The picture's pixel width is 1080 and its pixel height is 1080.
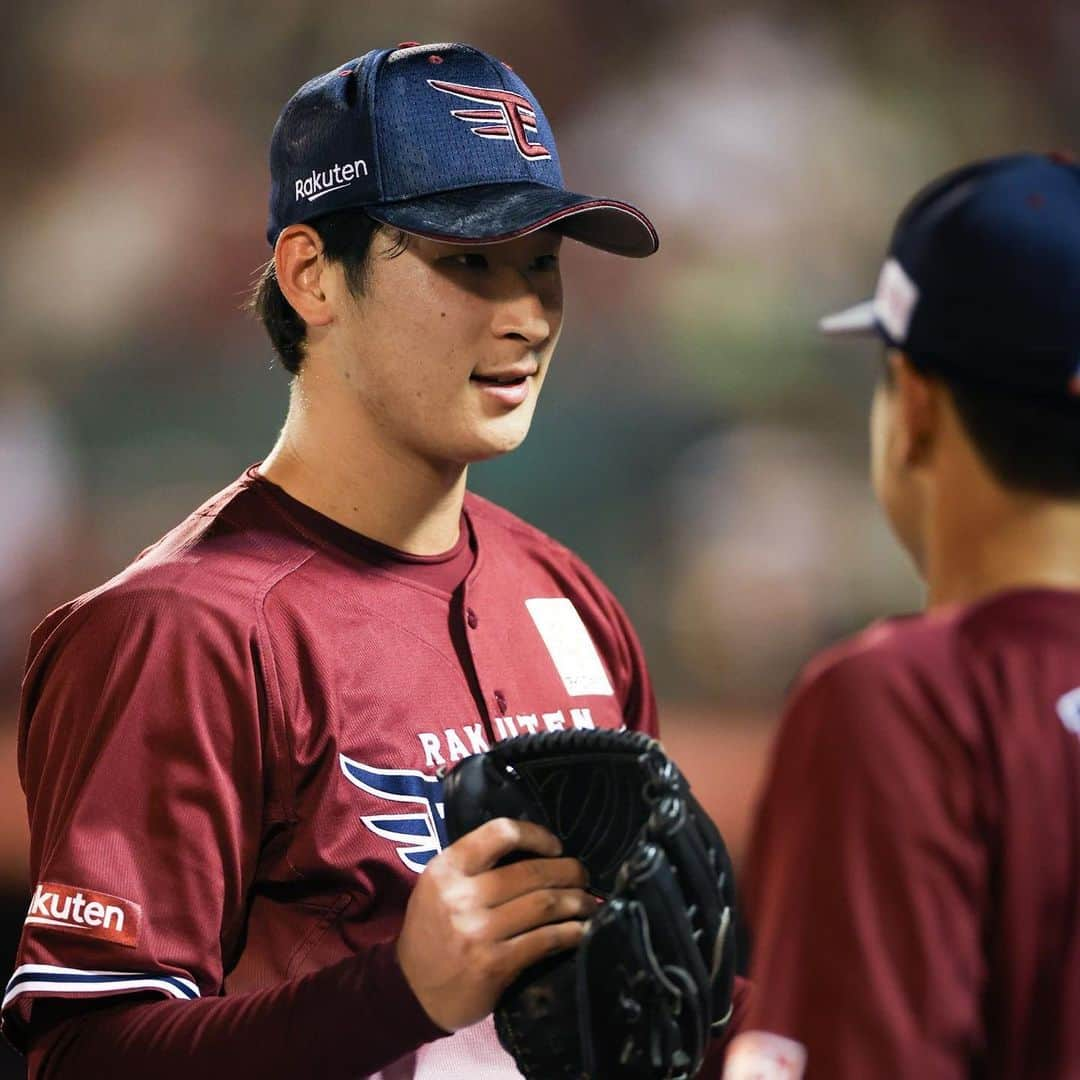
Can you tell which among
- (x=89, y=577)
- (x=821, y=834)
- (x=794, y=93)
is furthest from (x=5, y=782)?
(x=821, y=834)

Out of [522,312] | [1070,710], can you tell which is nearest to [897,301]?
[1070,710]

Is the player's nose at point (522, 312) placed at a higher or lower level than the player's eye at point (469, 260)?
lower

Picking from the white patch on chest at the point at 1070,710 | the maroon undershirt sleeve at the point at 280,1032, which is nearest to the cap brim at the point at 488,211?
the maroon undershirt sleeve at the point at 280,1032

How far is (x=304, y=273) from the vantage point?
1667 mm

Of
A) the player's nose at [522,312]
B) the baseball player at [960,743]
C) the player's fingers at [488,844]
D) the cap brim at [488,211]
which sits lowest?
the player's fingers at [488,844]

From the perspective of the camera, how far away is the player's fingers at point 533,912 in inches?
51.8

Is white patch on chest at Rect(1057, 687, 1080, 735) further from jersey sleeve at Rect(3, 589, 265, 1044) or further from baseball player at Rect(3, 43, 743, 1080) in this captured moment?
jersey sleeve at Rect(3, 589, 265, 1044)

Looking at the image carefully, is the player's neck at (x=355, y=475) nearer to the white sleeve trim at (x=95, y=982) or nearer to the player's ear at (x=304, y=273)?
the player's ear at (x=304, y=273)

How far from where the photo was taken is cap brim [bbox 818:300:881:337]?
3.84 feet

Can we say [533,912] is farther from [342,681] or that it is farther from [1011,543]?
[1011,543]

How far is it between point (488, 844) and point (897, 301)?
55 centimetres

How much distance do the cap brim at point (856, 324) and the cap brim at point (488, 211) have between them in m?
0.39

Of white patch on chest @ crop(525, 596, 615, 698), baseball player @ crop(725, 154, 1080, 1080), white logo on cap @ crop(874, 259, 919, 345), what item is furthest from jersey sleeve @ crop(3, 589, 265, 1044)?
white logo on cap @ crop(874, 259, 919, 345)

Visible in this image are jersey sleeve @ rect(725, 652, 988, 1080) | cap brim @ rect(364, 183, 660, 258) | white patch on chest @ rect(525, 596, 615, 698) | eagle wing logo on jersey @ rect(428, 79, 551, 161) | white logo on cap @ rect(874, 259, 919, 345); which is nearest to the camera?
jersey sleeve @ rect(725, 652, 988, 1080)
